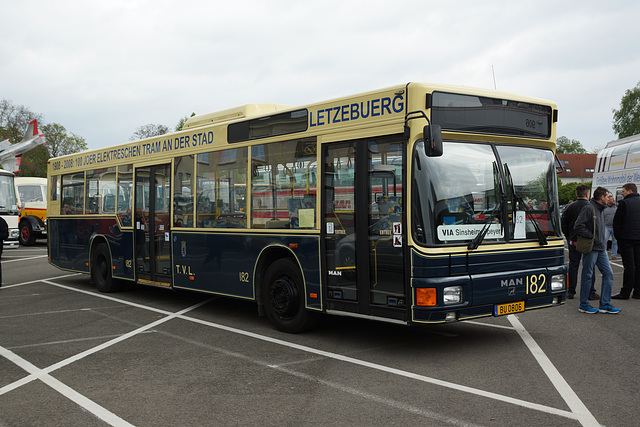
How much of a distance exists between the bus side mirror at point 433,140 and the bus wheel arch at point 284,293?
8.00ft

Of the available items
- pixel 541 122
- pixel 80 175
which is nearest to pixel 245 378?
pixel 541 122

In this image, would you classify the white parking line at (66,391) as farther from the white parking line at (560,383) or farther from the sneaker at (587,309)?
the sneaker at (587,309)

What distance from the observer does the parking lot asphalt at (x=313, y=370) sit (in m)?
4.71

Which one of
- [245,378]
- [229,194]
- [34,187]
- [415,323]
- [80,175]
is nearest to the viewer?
[245,378]

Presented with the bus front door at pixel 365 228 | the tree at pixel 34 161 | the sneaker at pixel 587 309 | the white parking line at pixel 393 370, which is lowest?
the white parking line at pixel 393 370

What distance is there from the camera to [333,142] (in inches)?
284

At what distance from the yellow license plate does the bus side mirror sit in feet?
5.92

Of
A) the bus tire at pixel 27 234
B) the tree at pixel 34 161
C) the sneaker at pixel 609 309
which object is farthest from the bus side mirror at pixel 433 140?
the tree at pixel 34 161

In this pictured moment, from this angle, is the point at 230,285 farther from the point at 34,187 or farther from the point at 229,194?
the point at 34,187

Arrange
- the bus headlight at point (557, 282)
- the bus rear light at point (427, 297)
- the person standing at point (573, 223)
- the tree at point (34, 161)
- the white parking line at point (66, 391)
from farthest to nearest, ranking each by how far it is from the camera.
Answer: the tree at point (34, 161) → the person standing at point (573, 223) → the bus headlight at point (557, 282) → the bus rear light at point (427, 297) → the white parking line at point (66, 391)

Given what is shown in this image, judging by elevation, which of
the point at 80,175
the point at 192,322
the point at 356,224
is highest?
the point at 80,175

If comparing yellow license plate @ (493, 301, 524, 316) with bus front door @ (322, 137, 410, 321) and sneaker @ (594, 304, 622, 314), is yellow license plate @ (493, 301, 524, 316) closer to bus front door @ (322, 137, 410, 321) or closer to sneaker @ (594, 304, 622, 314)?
bus front door @ (322, 137, 410, 321)

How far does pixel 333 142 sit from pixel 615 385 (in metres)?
3.81

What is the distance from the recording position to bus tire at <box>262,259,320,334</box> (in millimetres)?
7633
